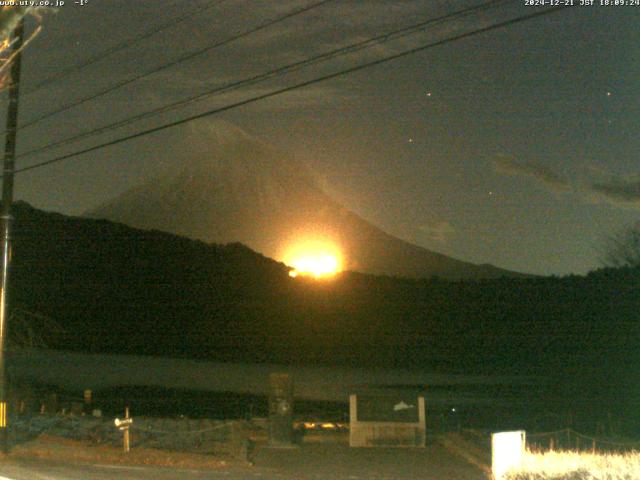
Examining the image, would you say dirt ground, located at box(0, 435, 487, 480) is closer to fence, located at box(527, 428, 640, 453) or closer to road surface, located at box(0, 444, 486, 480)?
road surface, located at box(0, 444, 486, 480)

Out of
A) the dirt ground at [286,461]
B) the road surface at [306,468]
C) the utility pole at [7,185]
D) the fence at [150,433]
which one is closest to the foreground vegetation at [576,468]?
the dirt ground at [286,461]

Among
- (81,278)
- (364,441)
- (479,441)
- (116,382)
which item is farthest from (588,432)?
(81,278)

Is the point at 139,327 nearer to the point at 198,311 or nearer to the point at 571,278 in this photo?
the point at 198,311

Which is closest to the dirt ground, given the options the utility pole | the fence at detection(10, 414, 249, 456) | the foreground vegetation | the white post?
the fence at detection(10, 414, 249, 456)

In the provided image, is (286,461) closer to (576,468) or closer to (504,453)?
(504,453)

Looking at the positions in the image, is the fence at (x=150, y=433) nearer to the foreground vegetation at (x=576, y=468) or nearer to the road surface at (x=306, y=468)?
the road surface at (x=306, y=468)

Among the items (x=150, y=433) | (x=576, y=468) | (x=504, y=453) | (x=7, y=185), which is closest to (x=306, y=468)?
(x=504, y=453)

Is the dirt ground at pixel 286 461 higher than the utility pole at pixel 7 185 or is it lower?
lower

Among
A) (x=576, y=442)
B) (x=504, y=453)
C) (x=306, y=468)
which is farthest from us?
(x=576, y=442)
